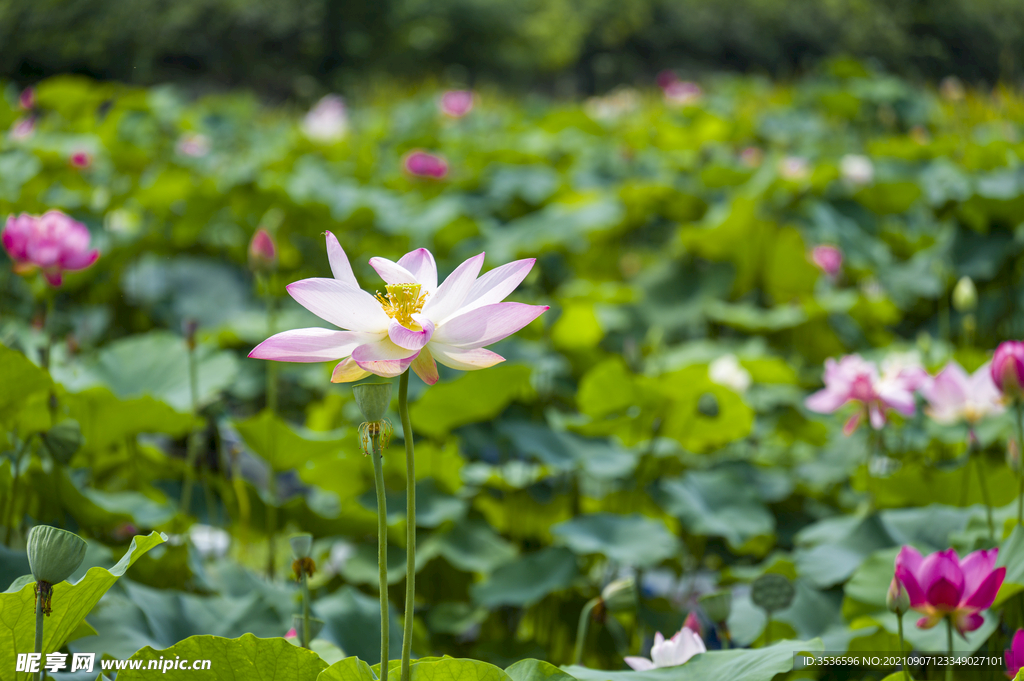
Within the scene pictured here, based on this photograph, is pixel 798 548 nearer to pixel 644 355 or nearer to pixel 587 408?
pixel 587 408

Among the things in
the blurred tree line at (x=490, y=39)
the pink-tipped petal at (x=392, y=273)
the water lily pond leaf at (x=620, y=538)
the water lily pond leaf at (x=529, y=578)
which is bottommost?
the water lily pond leaf at (x=529, y=578)

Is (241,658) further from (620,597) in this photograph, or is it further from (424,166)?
(424,166)

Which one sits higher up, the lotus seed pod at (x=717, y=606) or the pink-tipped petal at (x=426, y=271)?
the pink-tipped petal at (x=426, y=271)

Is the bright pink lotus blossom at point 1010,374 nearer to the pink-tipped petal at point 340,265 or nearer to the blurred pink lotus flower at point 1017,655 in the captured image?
the blurred pink lotus flower at point 1017,655

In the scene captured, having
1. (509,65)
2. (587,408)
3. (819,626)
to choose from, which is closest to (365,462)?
(587,408)

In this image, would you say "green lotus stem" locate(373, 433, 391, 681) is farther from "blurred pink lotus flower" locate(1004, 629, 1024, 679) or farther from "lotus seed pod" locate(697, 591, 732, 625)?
"blurred pink lotus flower" locate(1004, 629, 1024, 679)

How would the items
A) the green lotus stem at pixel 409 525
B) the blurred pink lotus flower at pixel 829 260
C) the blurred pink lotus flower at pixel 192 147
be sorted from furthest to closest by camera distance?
the blurred pink lotus flower at pixel 192 147
the blurred pink lotus flower at pixel 829 260
the green lotus stem at pixel 409 525

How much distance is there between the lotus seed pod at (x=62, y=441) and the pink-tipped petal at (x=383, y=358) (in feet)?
1.63

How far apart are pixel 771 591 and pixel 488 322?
1.37 feet

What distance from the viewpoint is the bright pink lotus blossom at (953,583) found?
600mm

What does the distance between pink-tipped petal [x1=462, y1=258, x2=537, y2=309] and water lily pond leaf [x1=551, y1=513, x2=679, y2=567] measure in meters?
0.58

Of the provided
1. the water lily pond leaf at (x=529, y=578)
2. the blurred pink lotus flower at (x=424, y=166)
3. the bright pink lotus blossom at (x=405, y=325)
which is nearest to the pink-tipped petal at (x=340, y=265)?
the bright pink lotus blossom at (x=405, y=325)

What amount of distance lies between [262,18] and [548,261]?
22.0 feet

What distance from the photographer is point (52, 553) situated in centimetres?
42
